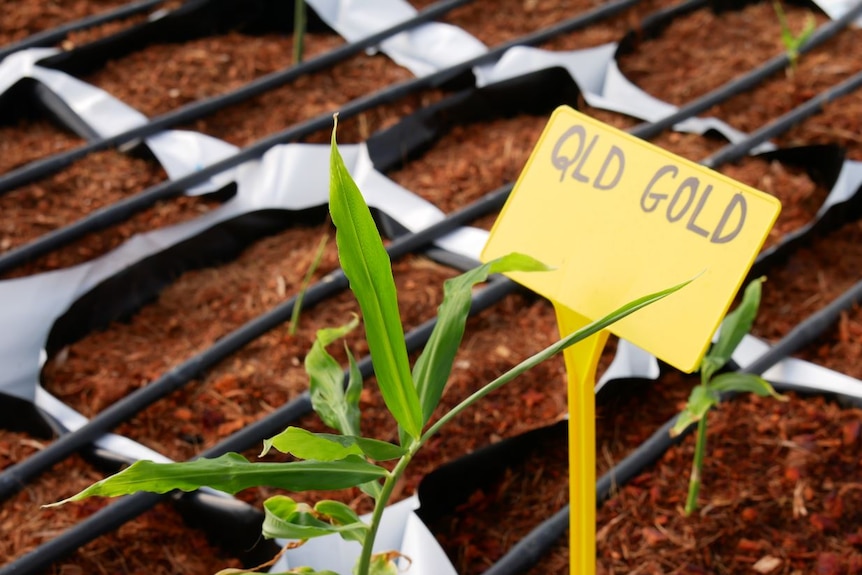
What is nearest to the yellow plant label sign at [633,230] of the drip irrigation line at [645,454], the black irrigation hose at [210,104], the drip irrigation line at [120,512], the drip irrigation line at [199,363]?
the drip irrigation line at [645,454]

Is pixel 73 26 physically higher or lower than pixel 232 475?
lower

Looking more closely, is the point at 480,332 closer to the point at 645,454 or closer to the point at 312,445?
the point at 645,454

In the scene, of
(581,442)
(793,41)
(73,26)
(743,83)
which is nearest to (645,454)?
(581,442)

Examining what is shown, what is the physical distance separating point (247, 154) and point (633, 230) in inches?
40.9

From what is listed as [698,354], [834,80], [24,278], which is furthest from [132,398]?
[834,80]

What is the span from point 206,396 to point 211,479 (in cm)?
67

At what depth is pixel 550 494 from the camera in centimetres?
110

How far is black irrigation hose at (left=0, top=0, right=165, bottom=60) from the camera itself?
196 cm

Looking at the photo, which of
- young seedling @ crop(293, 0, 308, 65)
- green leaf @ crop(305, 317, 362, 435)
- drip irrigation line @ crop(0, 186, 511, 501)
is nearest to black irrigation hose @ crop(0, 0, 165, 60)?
young seedling @ crop(293, 0, 308, 65)

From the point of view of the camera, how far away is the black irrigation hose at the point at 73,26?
196cm

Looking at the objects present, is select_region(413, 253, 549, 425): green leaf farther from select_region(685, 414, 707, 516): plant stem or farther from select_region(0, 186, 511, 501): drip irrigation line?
select_region(0, 186, 511, 501): drip irrigation line

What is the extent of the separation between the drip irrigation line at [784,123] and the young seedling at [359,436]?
960 millimetres

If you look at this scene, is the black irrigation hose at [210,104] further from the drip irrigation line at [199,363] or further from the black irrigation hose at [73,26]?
the drip irrigation line at [199,363]

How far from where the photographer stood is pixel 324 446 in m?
0.62
